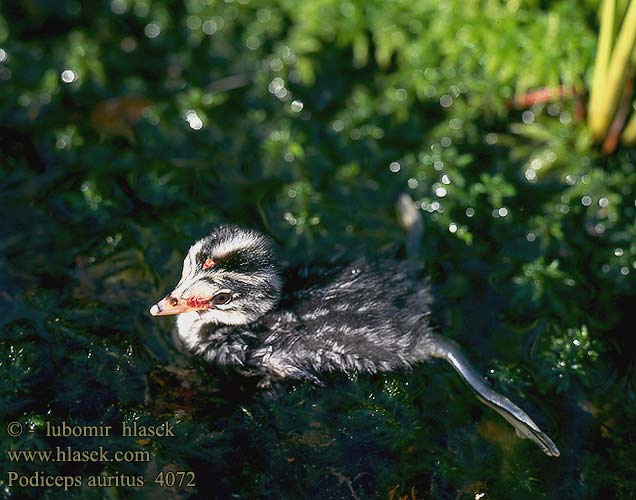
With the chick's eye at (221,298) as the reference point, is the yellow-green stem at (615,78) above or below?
above

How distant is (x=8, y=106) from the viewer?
6285mm

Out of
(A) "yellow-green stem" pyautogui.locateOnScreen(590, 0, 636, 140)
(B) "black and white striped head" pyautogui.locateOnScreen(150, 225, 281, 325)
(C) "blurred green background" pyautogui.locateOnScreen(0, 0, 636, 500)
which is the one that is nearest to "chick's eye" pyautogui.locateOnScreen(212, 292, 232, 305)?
(B) "black and white striped head" pyautogui.locateOnScreen(150, 225, 281, 325)

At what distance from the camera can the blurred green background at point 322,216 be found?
4574 millimetres

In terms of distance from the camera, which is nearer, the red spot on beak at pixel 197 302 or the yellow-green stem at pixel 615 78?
the red spot on beak at pixel 197 302

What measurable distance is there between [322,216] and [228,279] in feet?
4.49

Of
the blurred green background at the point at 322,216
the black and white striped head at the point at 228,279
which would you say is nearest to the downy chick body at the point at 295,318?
the black and white striped head at the point at 228,279

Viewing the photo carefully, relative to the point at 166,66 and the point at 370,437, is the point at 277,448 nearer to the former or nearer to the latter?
the point at 370,437

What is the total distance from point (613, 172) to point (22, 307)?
4.16 m

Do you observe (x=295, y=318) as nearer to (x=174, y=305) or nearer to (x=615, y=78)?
(x=174, y=305)

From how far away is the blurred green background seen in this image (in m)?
4.57

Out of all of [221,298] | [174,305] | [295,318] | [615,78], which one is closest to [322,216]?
[295,318]

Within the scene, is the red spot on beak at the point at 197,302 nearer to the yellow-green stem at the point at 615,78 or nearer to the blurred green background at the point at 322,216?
the blurred green background at the point at 322,216

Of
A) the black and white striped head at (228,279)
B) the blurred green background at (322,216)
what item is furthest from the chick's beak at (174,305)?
the blurred green background at (322,216)

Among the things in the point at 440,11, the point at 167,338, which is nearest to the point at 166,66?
the point at 440,11
